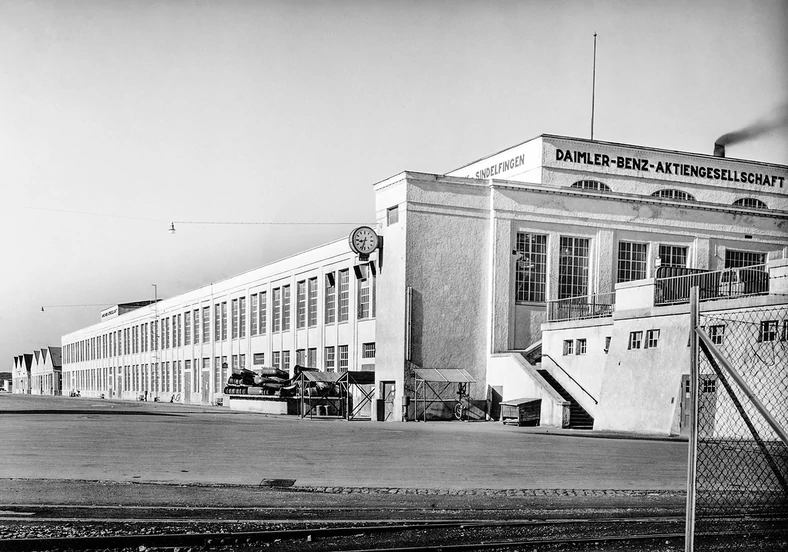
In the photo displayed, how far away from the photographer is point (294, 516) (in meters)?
12.7

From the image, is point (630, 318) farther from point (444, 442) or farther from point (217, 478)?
point (217, 478)

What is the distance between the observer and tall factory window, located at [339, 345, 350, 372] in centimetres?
5487

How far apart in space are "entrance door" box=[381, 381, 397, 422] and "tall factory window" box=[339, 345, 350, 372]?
358 inches

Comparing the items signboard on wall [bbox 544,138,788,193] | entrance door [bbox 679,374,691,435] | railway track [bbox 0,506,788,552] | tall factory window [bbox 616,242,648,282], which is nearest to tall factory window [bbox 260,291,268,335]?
signboard on wall [bbox 544,138,788,193]

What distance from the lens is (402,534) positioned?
11.3m

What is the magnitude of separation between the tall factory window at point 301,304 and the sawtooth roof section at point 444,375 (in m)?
19.1

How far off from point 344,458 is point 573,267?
91.8 feet

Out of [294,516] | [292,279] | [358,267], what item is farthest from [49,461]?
[292,279]

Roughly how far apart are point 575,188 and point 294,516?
36584 millimetres

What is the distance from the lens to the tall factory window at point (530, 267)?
151 feet

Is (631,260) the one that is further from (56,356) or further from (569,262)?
(56,356)

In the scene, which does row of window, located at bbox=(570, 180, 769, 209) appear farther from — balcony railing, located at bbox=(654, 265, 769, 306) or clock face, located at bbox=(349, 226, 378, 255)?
balcony railing, located at bbox=(654, 265, 769, 306)

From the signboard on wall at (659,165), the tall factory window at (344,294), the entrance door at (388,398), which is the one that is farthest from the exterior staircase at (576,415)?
the tall factory window at (344,294)

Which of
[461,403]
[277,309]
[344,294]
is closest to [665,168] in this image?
[461,403]
